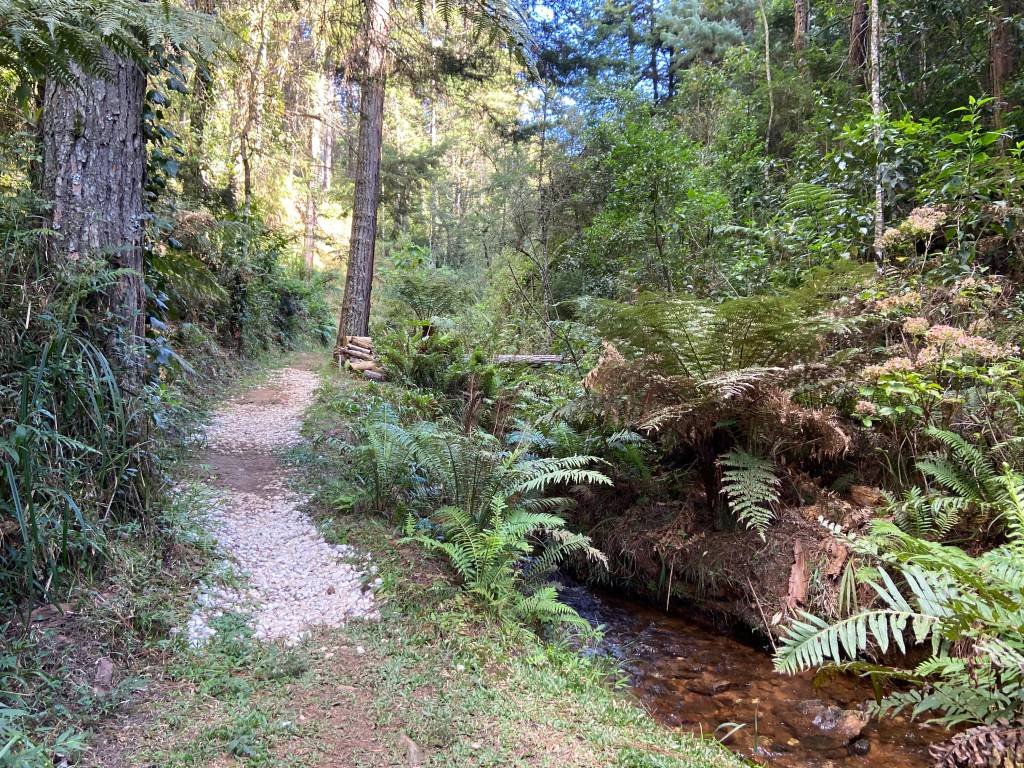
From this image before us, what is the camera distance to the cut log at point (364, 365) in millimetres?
8422

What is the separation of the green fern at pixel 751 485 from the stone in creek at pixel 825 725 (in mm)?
1015

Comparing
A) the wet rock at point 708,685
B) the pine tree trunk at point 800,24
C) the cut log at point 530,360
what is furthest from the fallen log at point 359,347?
the pine tree trunk at point 800,24

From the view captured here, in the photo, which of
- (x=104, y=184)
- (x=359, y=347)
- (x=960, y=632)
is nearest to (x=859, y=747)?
(x=960, y=632)

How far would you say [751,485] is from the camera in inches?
147

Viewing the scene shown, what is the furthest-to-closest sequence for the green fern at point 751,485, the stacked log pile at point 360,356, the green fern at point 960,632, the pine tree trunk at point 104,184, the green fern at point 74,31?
the stacked log pile at point 360,356, the green fern at point 751,485, the pine tree trunk at point 104,184, the green fern at point 960,632, the green fern at point 74,31

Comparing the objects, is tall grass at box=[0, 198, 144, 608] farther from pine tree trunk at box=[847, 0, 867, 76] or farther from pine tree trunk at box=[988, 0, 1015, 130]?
pine tree trunk at box=[988, 0, 1015, 130]

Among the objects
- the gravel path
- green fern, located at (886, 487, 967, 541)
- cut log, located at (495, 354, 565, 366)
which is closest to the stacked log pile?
cut log, located at (495, 354, 565, 366)

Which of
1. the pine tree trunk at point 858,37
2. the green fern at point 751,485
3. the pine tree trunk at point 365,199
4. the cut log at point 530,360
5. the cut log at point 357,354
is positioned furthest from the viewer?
the pine tree trunk at point 365,199

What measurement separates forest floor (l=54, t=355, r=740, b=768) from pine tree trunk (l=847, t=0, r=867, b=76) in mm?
7701

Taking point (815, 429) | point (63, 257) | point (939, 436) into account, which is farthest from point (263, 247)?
point (939, 436)

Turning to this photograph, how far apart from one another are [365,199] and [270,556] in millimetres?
7143

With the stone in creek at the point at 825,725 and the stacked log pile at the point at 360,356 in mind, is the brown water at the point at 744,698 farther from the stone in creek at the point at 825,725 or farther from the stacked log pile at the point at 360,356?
the stacked log pile at the point at 360,356

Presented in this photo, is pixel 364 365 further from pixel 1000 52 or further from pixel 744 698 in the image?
pixel 1000 52

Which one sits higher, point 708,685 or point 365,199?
point 365,199
